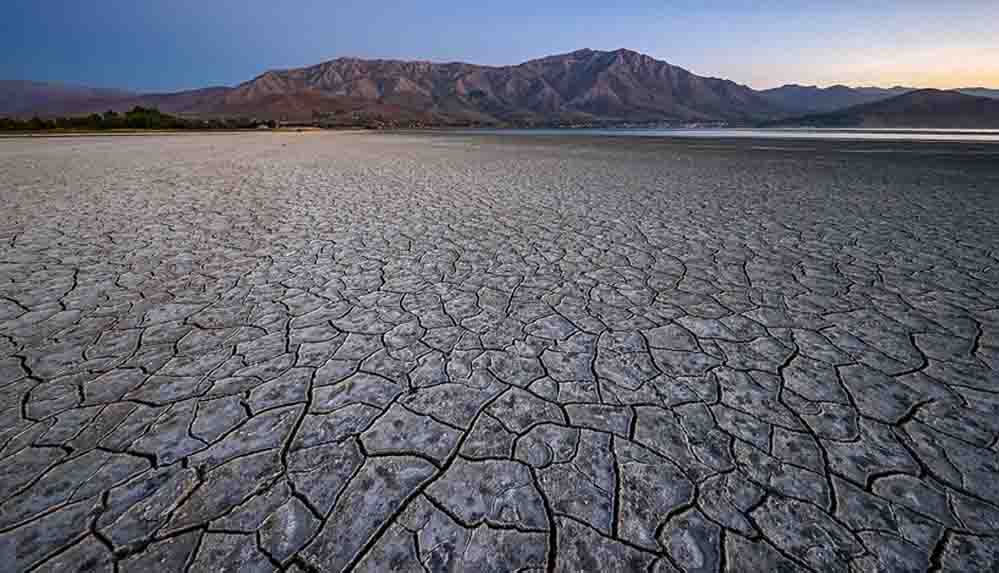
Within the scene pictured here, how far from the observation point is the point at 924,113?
65938 millimetres

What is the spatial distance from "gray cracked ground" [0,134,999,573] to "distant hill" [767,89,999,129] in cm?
7464

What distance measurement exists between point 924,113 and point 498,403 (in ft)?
318

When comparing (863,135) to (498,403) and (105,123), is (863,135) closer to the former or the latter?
(498,403)

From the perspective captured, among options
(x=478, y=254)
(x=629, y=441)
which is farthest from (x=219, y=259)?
(x=629, y=441)

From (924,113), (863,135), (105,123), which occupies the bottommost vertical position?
(863,135)

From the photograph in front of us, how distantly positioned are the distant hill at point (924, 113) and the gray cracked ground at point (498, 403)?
7464 centimetres

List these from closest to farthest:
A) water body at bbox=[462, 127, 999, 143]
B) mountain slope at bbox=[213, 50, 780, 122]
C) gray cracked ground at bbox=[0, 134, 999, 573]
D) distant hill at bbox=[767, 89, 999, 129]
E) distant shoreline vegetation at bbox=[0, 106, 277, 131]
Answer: gray cracked ground at bbox=[0, 134, 999, 573] → water body at bbox=[462, 127, 999, 143] → distant shoreline vegetation at bbox=[0, 106, 277, 131] → distant hill at bbox=[767, 89, 999, 129] → mountain slope at bbox=[213, 50, 780, 122]

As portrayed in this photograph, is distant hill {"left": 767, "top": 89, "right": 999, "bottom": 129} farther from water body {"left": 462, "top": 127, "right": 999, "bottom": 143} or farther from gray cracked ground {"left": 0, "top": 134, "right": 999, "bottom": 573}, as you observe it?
gray cracked ground {"left": 0, "top": 134, "right": 999, "bottom": 573}

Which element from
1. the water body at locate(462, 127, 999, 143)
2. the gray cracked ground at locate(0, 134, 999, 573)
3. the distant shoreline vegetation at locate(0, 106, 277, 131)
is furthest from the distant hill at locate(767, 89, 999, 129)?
the distant shoreline vegetation at locate(0, 106, 277, 131)

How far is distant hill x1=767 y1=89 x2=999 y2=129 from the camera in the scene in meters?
58.4

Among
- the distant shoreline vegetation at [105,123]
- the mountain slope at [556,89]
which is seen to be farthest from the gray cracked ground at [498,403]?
the mountain slope at [556,89]

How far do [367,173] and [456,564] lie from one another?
392 inches

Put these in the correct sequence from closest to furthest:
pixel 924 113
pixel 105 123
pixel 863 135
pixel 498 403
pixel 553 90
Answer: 1. pixel 498 403
2. pixel 863 135
3. pixel 105 123
4. pixel 924 113
5. pixel 553 90

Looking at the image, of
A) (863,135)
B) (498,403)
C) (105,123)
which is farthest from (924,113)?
(105,123)
